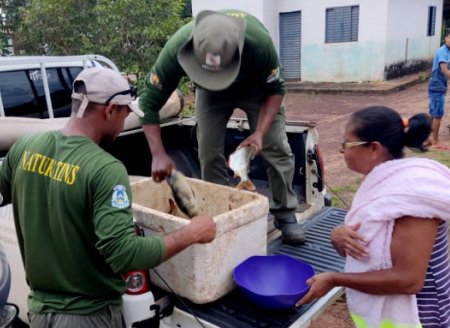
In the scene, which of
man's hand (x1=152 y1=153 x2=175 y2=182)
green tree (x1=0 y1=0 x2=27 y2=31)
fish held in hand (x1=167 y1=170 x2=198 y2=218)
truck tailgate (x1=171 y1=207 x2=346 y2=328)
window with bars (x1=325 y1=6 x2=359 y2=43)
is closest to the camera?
truck tailgate (x1=171 y1=207 x2=346 y2=328)

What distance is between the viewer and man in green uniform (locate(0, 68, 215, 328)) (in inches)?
67.2

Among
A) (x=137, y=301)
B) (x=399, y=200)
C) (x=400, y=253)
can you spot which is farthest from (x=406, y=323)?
(x=137, y=301)

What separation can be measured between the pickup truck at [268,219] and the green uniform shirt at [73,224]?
14.4 inches

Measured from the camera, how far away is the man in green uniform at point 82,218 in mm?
1706

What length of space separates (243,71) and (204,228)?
1.32m

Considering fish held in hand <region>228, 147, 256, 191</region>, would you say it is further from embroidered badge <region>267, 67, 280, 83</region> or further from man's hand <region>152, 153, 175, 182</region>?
embroidered badge <region>267, 67, 280, 83</region>

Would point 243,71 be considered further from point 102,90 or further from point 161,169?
point 102,90

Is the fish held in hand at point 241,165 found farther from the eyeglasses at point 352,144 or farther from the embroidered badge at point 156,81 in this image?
the eyeglasses at point 352,144

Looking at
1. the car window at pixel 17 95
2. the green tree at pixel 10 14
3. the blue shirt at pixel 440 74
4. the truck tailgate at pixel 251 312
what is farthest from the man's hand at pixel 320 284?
the green tree at pixel 10 14

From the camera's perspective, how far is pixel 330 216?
11.4ft

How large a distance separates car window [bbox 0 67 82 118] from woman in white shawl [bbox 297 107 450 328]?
3.04 meters

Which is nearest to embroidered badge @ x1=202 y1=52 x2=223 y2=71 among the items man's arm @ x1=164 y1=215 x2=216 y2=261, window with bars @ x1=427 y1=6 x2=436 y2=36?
man's arm @ x1=164 y1=215 x2=216 y2=261

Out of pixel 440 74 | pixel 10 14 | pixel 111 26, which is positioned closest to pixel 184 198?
pixel 440 74

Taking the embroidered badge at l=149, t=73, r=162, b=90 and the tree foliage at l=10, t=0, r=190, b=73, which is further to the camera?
the tree foliage at l=10, t=0, r=190, b=73
